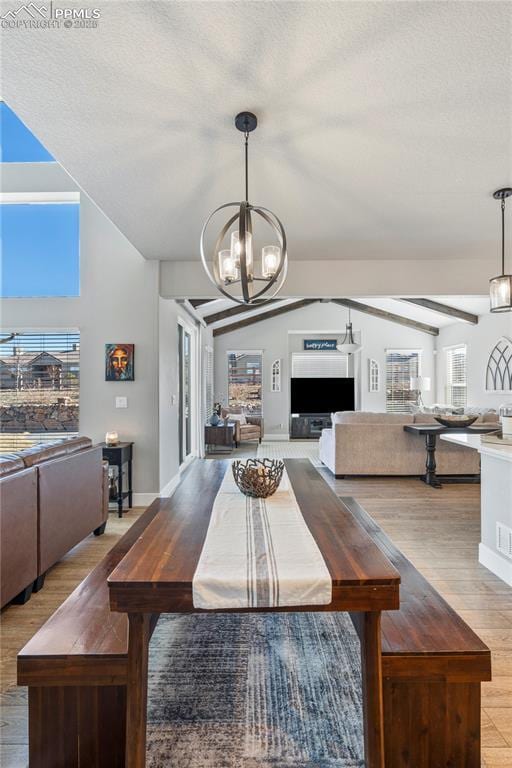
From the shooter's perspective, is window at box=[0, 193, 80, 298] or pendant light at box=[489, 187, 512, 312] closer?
pendant light at box=[489, 187, 512, 312]

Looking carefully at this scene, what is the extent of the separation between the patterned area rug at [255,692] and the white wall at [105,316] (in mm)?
2526

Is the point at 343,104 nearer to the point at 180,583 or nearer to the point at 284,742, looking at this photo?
the point at 180,583

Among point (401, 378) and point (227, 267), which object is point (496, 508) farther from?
point (401, 378)

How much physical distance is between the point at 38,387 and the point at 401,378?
28.1ft

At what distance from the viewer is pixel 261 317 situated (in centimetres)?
998

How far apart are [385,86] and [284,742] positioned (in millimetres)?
2761

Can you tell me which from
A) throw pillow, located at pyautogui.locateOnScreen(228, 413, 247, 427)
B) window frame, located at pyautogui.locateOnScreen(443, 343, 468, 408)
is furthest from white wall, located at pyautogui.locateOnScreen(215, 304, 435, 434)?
throw pillow, located at pyautogui.locateOnScreen(228, 413, 247, 427)

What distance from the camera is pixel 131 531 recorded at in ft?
7.64

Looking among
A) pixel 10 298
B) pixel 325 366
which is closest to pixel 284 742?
pixel 10 298

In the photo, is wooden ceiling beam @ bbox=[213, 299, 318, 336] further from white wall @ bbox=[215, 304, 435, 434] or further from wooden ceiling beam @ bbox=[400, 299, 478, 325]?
wooden ceiling beam @ bbox=[400, 299, 478, 325]

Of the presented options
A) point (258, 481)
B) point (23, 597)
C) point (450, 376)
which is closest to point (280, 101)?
point (258, 481)

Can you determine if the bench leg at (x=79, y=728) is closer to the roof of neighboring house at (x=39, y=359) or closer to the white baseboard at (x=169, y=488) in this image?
the white baseboard at (x=169, y=488)

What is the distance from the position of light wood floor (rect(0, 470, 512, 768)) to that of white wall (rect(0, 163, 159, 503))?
98 centimetres

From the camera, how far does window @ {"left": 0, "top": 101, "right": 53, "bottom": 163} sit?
443cm
